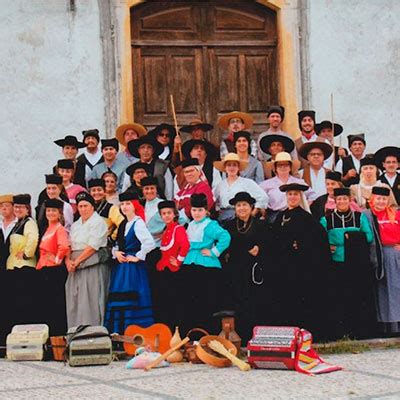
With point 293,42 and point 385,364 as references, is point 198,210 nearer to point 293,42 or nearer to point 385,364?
point 385,364

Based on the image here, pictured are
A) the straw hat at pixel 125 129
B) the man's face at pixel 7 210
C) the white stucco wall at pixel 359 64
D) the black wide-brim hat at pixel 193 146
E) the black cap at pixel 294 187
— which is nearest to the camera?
the black cap at pixel 294 187

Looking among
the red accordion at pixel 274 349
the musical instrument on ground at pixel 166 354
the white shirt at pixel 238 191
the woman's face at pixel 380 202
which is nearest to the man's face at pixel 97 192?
the white shirt at pixel 238 191

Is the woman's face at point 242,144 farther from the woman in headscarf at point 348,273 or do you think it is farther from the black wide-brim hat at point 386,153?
the black wide-brim hat at point 386,153

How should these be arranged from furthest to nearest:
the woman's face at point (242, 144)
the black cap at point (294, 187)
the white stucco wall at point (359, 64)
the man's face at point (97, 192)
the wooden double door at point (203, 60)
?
the white stucco wall at point (359, 64) → the wooden double door at point (203, 60) → the woman's face at point (242, 144) → the man's face at point (97, 192) → the black cap at point (294, 187)

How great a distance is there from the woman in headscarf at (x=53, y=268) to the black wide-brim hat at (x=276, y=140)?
8.41 ft

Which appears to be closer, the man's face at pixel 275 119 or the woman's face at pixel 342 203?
the woman's face at pixel 342 203

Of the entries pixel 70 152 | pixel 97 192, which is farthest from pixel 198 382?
pixel 70 152

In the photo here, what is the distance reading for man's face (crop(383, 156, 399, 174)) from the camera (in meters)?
11.9

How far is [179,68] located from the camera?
1436 cm

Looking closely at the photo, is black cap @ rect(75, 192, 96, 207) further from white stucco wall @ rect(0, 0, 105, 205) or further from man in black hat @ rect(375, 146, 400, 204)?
man in black hat @ rect(375, 146, 400, 204)

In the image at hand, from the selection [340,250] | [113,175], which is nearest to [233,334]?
[340,250]

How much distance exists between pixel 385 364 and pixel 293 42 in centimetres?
649

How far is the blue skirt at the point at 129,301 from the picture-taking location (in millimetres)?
10500

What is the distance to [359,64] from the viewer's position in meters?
14.8
